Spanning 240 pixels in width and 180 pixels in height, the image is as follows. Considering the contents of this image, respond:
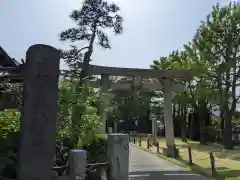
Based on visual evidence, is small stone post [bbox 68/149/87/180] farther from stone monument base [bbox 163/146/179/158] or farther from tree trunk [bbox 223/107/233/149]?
tree trunk [bbox 223/107/233/149]

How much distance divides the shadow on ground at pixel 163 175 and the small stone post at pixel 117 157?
5.51m

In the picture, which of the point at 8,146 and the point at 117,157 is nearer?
the point at 8,146

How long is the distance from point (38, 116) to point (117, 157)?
203cm

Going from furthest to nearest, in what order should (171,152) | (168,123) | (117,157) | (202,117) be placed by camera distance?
(202,117) < (168,123) < (171,152) < (117,157)

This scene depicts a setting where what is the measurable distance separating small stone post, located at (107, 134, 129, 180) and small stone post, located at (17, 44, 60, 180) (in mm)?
1534

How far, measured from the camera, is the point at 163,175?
13.6 m

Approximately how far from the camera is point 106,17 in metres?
24.1

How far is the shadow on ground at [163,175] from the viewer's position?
12.9m

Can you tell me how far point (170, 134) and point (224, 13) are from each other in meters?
11.0

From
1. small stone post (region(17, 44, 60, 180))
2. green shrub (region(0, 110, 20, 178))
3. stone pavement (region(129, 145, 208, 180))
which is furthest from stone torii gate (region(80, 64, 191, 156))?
small stone post (region(17, 44, 60, 180))

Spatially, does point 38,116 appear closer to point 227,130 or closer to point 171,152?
point 171,152

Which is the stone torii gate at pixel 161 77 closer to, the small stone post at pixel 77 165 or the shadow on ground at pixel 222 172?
the shadow on ground at pixel 222 172

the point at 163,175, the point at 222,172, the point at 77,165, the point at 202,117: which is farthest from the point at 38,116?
the point at 202,117

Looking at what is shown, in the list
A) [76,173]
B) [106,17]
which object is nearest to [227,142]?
[106,17]
